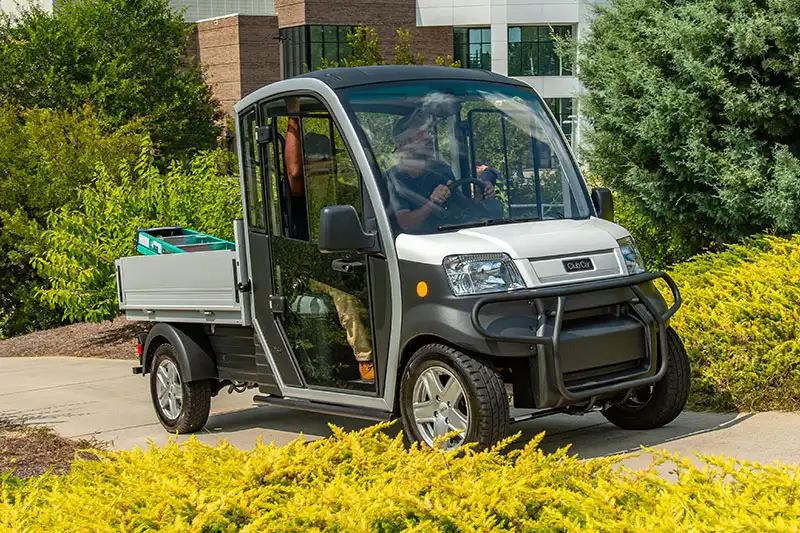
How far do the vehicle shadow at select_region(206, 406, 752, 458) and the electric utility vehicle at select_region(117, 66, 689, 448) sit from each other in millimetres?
192

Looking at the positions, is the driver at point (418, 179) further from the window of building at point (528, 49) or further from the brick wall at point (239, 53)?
the brick wall at point (239, 53)

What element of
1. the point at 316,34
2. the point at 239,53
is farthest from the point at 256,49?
the point at 316,34

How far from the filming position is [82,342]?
1741cm

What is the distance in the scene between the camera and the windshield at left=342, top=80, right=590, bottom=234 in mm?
7617

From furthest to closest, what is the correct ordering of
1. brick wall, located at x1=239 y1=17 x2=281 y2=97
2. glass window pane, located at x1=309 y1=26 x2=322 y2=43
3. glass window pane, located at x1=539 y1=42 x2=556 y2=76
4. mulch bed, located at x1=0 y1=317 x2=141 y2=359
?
brick wall, located at x1=239 y1=17 x2=281 y2=97
glass window pane, located at x1=309 y1=26 x2=322 y2=43
glass window pane, located at x1=539 y1=42 x2=556 y2=76
mulch bed, located at x1=0 y1=317 x2=141 y2=359

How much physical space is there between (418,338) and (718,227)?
6858 millimetres

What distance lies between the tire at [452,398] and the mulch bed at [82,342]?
855 cm

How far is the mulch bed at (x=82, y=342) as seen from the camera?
53.0ft

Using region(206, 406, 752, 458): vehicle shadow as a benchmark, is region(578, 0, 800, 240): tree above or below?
above

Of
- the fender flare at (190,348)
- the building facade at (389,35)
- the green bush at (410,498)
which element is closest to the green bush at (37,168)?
the fender flare at (190,348)

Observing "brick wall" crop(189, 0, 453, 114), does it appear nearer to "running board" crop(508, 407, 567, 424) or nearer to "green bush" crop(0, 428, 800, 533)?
"running board" crop(508, 407, 567, 424)

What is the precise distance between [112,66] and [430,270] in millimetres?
41535

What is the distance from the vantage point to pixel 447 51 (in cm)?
6719

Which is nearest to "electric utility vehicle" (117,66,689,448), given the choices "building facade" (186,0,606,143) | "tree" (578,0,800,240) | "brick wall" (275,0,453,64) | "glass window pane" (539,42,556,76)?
"tree" (578,0,800,240)
